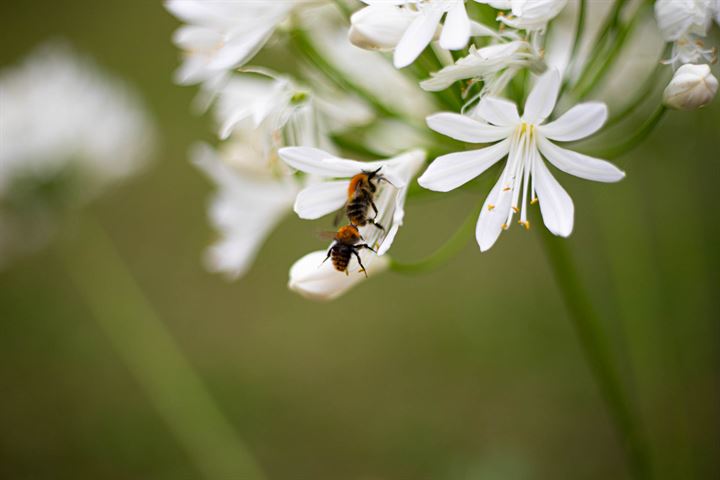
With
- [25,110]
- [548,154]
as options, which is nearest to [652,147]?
[548,154]

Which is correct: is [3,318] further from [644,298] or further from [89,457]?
[644,298]

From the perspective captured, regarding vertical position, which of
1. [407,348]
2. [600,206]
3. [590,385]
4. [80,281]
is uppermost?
[80,281]

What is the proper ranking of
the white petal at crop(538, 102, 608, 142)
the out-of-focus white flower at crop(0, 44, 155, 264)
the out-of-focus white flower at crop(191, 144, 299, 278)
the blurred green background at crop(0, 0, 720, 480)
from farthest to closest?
the out-of-focus white flower at crop(0, 44, 155, 264) → the blurred green background at crop(0, 0, 720, 480) → the out-of-focus white flower at crop(191, 144, 299, 278) → the white petal at crop(538, 102, 608, 142)

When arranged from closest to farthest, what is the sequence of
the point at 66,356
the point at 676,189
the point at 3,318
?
the point at 676,189
the point at 66,356
the point at 3,318

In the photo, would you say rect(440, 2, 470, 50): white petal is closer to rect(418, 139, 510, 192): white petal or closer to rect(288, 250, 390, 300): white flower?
rect(418, 139, 510, 192): white petal

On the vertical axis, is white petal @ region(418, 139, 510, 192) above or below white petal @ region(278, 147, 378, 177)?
→ below

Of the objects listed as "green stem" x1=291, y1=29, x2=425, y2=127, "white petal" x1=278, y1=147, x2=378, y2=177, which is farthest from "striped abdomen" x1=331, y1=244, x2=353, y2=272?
"green stem" x1=291, y1=29, x2=425, y2=127

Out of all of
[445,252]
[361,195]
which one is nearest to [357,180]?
[361,195]
